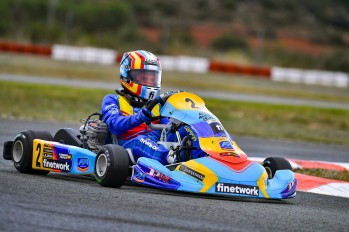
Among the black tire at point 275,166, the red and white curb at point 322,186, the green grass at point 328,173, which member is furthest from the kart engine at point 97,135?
the green grass at point 328,173

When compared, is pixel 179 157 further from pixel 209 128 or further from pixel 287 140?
pixel 287 140

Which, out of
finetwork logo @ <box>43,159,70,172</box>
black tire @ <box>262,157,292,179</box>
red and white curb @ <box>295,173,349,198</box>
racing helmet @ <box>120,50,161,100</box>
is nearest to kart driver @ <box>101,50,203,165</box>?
racing helmet @ <box>120,50,161,100</box>

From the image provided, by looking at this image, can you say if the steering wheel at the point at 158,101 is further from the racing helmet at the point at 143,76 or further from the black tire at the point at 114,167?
the racing helmet at the point at 143,76

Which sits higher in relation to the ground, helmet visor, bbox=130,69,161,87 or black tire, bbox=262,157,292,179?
helmet visor, bbox=130,69,161,87

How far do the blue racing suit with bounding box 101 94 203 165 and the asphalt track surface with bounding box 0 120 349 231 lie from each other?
0.35 meters

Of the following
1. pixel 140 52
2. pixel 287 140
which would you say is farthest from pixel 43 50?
pixel 140 52

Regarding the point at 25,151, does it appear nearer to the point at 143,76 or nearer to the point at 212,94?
the point at 143,76

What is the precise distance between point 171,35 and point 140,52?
49.3 metres

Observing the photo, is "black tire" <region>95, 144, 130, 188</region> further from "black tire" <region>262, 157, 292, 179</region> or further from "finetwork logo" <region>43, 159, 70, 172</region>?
"black tire" <region>262, 157, 292, 179</region>

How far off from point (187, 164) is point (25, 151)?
1.97m

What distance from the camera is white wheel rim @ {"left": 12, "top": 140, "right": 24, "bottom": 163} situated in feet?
28.4

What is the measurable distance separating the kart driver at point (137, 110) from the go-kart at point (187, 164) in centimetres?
11

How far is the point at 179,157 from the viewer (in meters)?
7.66

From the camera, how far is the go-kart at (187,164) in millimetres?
7277
